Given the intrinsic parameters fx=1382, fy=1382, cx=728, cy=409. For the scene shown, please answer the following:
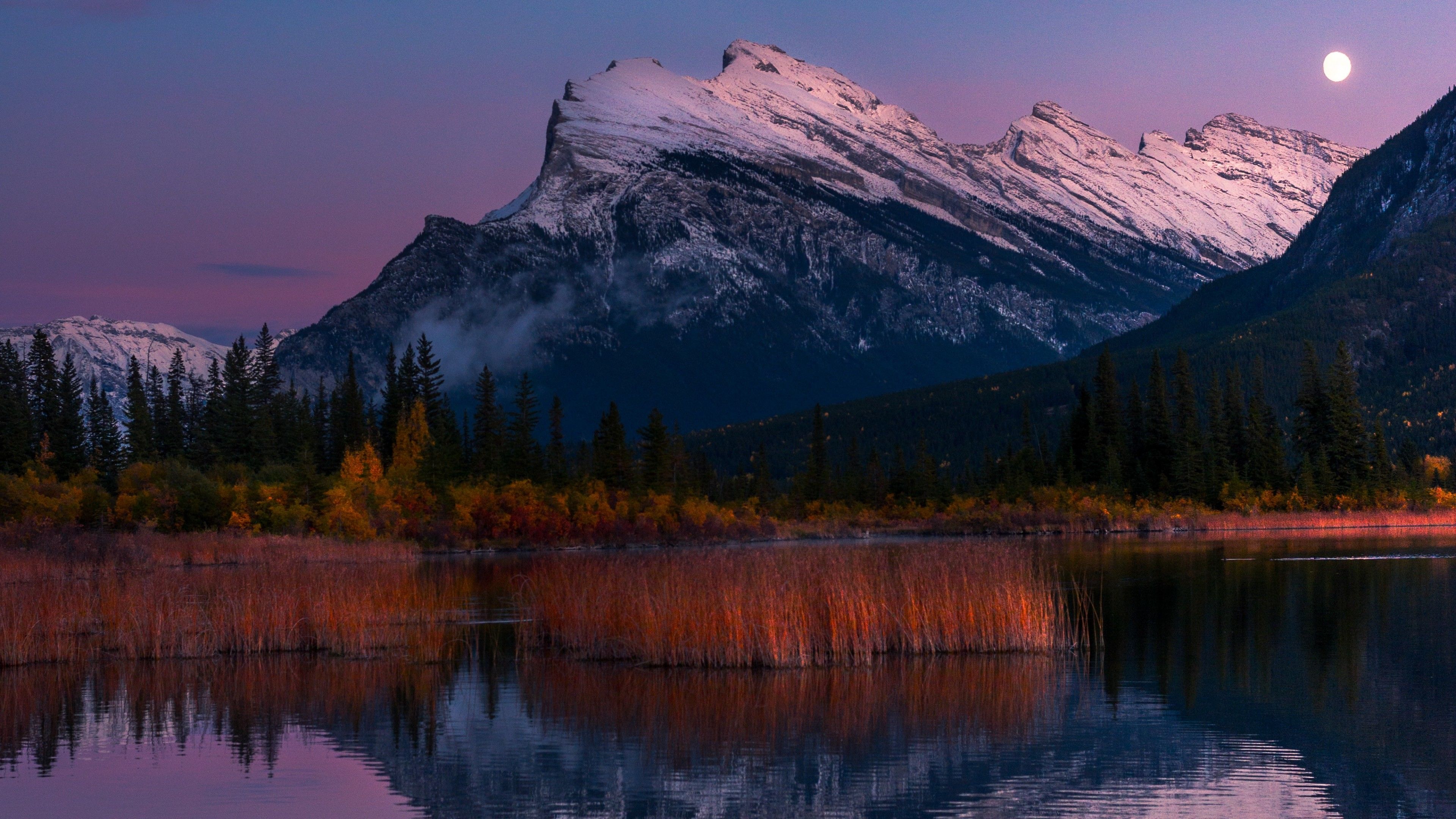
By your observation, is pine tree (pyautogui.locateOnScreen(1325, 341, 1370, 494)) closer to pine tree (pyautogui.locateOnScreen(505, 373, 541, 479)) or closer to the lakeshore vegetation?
the lakeshore vegetation

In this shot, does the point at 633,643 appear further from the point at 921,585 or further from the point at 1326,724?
the point at 1326,724

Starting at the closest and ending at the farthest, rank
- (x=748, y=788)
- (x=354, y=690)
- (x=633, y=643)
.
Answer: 1. (x=748, y=788)
2. (x=354, y=690)
3. (x=633, y=643)

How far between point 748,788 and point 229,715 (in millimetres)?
12886

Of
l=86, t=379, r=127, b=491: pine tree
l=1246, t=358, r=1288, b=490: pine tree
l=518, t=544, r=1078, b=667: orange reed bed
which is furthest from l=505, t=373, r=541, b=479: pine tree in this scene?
l=518, t=544, r=1078, b=667: orange reed bed

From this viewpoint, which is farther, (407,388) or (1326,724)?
(407,388)

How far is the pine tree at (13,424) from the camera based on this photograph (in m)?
122

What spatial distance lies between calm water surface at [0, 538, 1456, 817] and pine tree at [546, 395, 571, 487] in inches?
3357

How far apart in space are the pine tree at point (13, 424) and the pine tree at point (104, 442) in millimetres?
5874

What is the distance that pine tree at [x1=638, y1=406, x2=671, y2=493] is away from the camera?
411 ft

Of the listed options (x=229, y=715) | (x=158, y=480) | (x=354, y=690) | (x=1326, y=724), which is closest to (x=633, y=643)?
(x=354, y=690)

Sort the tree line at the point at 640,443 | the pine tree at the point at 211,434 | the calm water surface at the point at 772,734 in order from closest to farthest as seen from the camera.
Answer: the calm water surface at the point at 772,734 < the tree line at the point at 640,443 < the pine tree at the point at 211,434

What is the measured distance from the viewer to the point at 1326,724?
24.7 metres

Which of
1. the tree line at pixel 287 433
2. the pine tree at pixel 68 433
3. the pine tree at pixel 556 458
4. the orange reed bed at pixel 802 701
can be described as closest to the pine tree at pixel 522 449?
the tree line at pixel 287 433

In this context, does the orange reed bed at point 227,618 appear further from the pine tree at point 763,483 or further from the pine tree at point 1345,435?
the pine tree at point 1345,435
